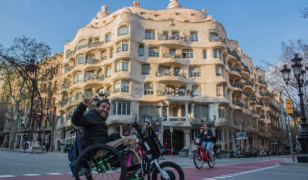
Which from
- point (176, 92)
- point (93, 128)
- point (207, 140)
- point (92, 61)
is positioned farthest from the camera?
point (92, 61)

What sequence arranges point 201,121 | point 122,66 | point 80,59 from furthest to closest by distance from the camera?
point 80,59, point 122,66, point 201,121

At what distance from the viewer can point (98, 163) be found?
3865 millimetres

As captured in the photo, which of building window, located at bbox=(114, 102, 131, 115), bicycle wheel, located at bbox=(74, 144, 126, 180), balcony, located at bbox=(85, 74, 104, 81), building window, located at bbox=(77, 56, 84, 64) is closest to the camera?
bicycle wheel, located at bbox=(74, 144, 126, 180)

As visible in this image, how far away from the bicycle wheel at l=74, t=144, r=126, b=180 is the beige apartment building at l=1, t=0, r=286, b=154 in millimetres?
30426

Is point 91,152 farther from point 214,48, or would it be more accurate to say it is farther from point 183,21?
point 183,21

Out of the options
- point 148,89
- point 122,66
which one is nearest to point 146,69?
point 148,89

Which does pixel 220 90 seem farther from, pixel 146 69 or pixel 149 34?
pixel 149 34

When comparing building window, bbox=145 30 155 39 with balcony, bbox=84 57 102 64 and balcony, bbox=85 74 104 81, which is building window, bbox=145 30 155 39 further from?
balcony, bbox=85 74 104 81

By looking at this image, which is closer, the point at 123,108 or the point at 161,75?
the point at 123,108

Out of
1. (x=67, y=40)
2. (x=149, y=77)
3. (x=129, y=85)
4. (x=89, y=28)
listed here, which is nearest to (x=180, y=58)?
(x=149, y=77)

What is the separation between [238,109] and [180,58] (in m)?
13.4

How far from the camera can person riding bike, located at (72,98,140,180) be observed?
392 cm

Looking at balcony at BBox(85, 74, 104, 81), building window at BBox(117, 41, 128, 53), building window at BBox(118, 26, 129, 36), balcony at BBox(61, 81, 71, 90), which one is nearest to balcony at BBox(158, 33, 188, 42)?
building window at BBox(118, 26, 129, 36)

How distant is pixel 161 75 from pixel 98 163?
33242 millimetres
